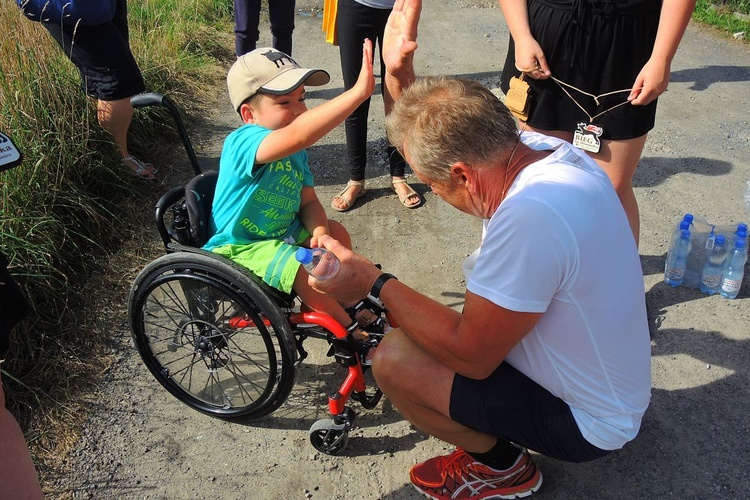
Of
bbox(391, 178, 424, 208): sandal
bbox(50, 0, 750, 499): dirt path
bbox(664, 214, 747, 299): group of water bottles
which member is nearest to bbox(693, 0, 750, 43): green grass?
bbox(50, 0, 750, 499): dirt path

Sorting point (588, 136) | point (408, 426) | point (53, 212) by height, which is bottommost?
point (408, 426)

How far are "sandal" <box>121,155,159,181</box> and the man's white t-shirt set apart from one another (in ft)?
9.56

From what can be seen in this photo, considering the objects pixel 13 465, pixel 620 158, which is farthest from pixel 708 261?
pixel 13 465

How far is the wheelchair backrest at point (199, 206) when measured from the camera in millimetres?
2307

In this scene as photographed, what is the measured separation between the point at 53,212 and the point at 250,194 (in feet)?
5.25

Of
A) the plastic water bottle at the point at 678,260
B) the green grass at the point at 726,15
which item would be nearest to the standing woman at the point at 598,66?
the plastic water bottle at the point at 678,260

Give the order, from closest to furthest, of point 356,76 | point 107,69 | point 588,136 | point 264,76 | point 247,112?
1. point 264,76
2. point 247,112
3. point 588,136
4. point 356,76
5. point 107,69

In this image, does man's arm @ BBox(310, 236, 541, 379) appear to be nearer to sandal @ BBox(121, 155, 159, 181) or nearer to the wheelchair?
the wheelchair

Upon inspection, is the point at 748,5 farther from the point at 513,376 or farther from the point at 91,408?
the point at 91,408

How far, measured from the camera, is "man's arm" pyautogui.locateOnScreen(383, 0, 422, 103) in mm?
2105

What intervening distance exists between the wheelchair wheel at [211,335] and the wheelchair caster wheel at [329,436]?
0.58ft

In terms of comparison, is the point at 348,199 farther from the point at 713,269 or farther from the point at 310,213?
the point at 713,269

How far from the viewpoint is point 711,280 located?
3.10m

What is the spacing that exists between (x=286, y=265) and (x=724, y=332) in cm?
214
